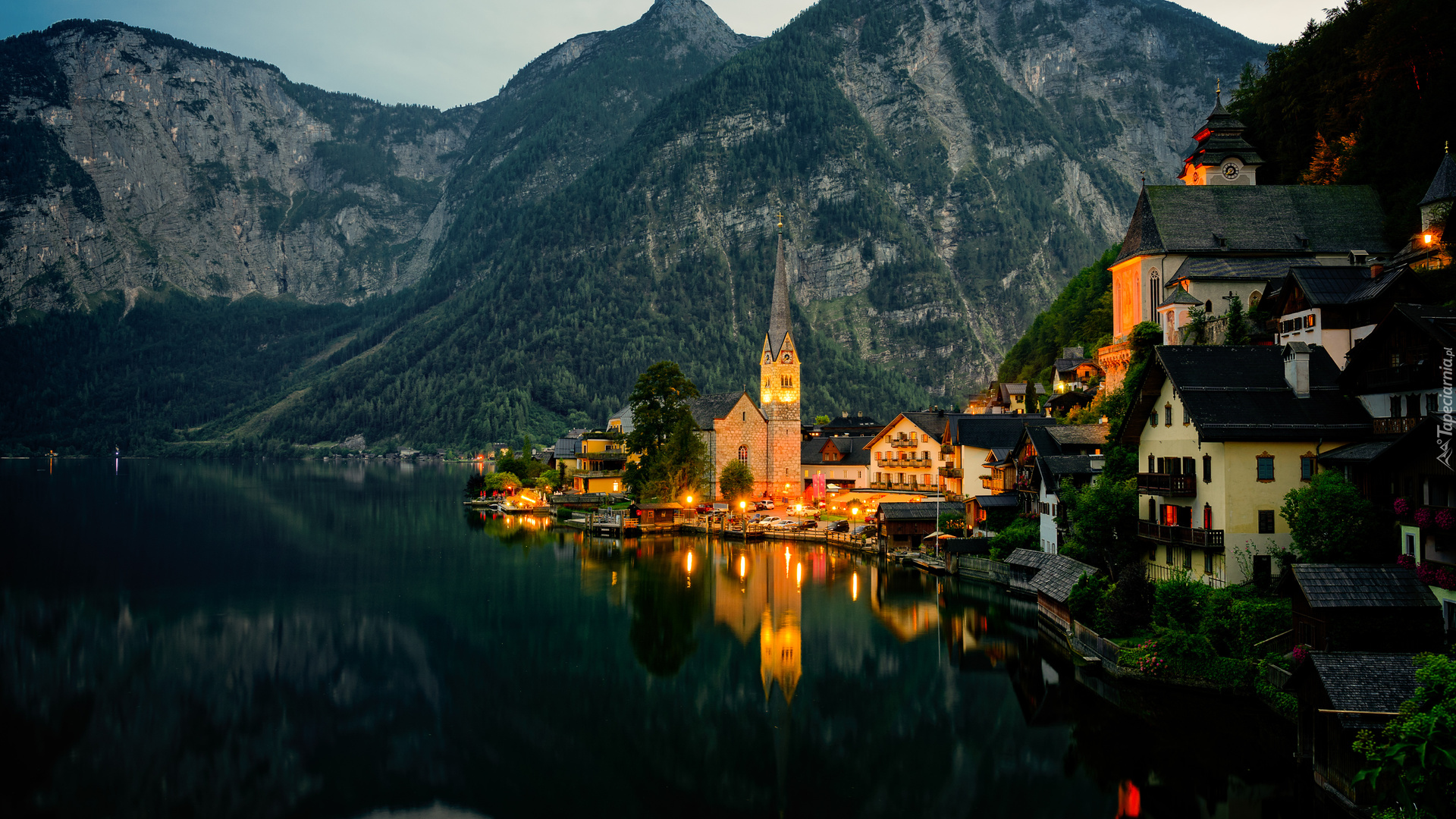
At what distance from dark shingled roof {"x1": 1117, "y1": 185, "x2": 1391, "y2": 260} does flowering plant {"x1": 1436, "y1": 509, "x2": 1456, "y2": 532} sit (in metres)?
36.5

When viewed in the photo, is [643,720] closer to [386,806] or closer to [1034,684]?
[386,806]

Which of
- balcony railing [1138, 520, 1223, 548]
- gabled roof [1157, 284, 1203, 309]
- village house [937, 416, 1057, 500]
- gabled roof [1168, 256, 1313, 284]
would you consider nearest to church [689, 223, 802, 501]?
village house [937, 416, 1057, 500]

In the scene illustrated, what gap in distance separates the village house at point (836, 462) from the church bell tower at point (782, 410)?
1.34 m

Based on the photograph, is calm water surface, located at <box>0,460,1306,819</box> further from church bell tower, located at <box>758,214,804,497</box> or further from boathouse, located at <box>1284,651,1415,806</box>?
church bell tower, located at <box>758,214,804,497</box>

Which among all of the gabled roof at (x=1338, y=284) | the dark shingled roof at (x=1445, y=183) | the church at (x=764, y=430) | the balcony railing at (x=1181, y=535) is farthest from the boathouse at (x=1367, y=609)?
the church at (x=764, y=430)

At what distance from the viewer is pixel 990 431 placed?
73875 millimetres

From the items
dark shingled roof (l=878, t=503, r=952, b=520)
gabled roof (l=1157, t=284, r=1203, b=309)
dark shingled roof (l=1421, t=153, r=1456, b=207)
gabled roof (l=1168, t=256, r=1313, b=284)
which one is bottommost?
dark shingled roof (l=878, t=503, r=952, b=520)

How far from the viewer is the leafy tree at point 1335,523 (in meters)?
31.1

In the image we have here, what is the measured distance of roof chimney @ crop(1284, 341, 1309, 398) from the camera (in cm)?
3644

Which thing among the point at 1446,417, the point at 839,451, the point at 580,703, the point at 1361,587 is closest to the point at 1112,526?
the point at 1361,587

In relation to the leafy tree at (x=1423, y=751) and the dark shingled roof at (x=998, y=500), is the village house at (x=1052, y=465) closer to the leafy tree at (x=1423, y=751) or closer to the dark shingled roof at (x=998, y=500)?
the dark shingled roof at (x=998, y=500)

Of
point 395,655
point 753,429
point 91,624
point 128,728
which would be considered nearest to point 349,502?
point 753,429

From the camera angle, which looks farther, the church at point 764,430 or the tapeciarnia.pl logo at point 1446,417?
the church at point 764,430

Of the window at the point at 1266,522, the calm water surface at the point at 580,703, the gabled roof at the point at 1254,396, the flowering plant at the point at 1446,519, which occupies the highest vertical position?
the gabled roof at the point at 1254,396
